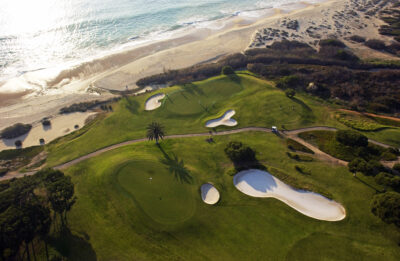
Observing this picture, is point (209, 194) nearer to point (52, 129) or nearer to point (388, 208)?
point (388, 208)

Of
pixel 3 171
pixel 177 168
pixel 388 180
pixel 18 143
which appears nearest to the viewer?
pixel 388 180

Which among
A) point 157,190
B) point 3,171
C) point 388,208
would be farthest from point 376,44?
point 3,171

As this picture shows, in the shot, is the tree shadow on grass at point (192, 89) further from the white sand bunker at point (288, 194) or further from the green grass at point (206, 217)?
the white sand bunker at point (288, 194)

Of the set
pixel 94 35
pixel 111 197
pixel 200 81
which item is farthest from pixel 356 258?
pixel 94 35

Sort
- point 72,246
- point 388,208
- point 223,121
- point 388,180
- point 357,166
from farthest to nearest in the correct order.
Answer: point 223,121, point 357,166, point 388,180, point 72,246, point 388,208

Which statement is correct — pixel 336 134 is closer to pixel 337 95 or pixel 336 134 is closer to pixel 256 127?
pixel 256 127

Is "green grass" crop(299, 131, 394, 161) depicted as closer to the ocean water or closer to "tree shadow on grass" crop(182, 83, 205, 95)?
"tree shadow on grass" crop(182, 83, 205, 95)

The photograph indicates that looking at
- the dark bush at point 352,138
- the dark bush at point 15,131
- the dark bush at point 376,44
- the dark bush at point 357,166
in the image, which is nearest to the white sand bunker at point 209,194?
the dark bush at point 357,166

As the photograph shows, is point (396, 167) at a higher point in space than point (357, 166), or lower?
lower
